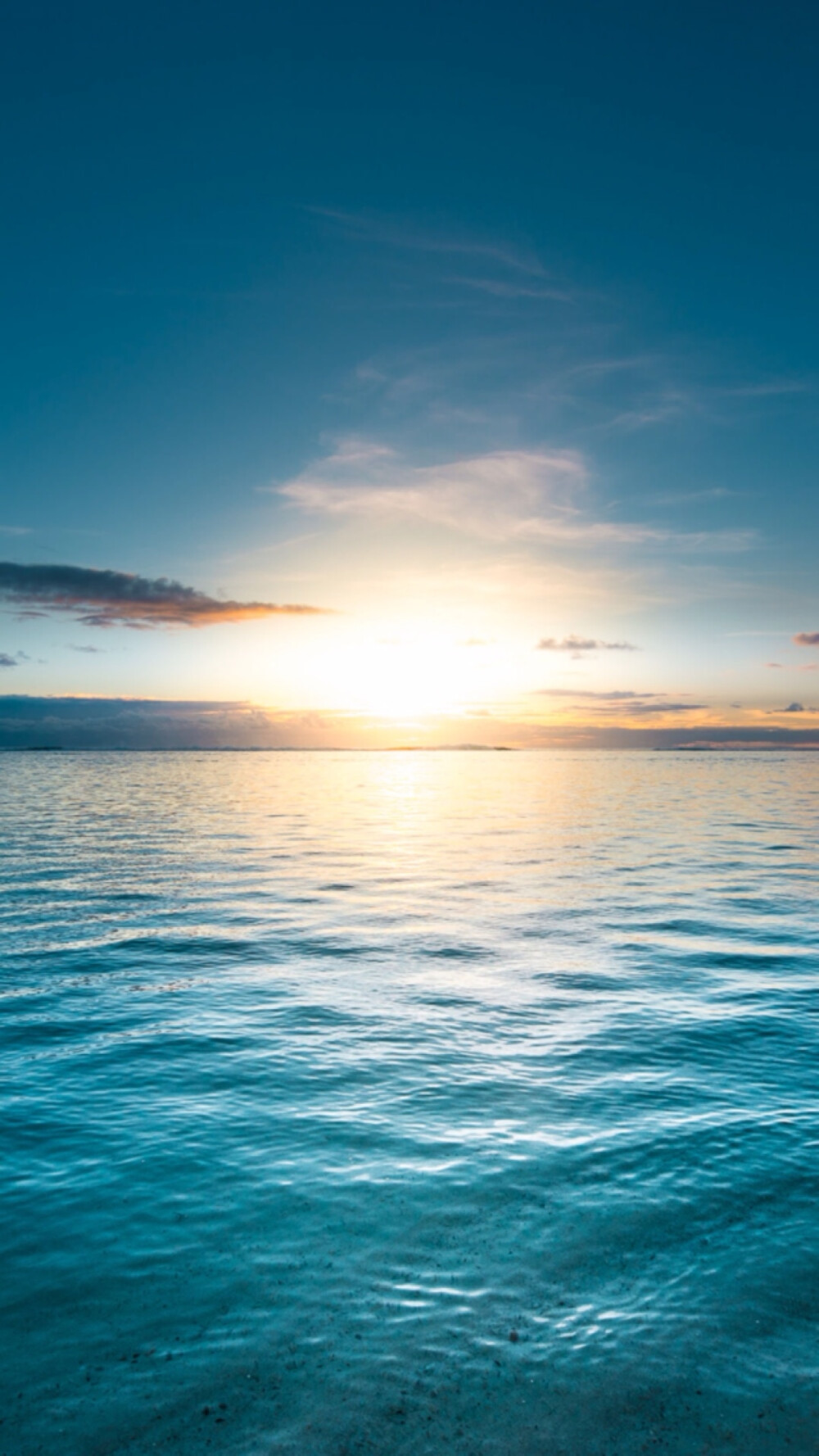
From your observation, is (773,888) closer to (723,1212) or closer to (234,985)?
(234,985)

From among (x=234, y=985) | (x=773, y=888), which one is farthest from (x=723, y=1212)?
(x=773, y=888)

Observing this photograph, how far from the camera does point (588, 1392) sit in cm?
550

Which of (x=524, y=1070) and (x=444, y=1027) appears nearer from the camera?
(x=524, y=1070)

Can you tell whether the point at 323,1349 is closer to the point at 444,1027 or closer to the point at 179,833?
the point at 444,1027

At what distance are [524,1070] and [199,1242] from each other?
5.28 meters

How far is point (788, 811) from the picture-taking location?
63.8 meters

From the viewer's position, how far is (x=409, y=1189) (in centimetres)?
812

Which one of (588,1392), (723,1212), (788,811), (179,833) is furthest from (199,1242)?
(788,811)

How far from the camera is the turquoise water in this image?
5457 millimetres

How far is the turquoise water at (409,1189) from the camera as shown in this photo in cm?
546

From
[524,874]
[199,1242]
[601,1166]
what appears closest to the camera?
[199,1242]

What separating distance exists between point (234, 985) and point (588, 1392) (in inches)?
449

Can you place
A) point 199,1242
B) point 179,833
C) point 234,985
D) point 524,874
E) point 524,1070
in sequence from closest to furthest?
point 199,1242 → point 524,1070 → point 234,985 → point 524,874 → point 179,833

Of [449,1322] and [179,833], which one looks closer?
[449,1322]
